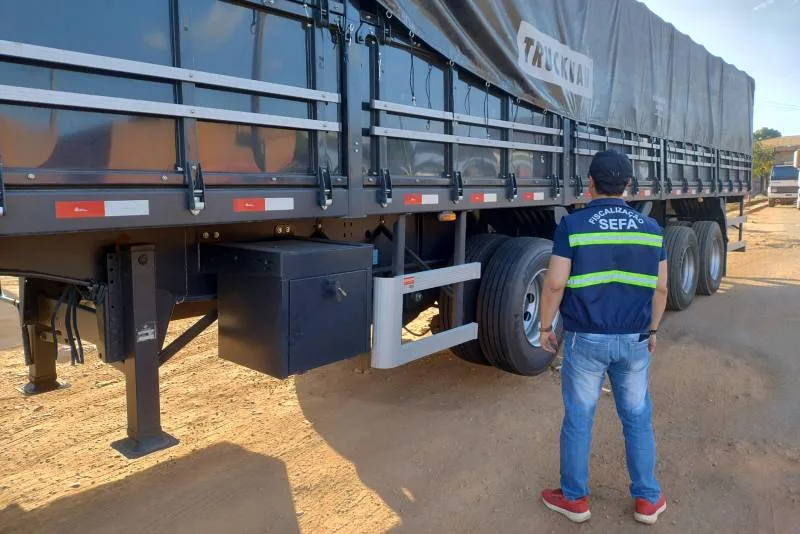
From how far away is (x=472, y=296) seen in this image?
468 cm

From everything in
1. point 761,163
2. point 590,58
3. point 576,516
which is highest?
point 761,163

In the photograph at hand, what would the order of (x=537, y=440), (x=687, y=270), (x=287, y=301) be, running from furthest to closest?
(x=687, y=270), (x=537, y=440), (x=287, y=301)

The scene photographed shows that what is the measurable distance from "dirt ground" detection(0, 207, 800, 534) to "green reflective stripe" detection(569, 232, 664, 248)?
4.49 feet

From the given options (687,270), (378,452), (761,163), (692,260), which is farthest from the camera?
(761,163)

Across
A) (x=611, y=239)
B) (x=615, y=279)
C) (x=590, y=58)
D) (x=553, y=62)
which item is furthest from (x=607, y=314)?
(x=590, y=58)

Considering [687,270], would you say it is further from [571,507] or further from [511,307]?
[571,507]

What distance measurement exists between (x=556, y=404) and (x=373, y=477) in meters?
1.69

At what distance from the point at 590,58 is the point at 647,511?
4.02m

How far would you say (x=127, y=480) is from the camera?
3.39 m

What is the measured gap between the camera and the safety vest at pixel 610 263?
2904 mm

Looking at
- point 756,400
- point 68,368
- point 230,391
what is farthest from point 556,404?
point 68,368

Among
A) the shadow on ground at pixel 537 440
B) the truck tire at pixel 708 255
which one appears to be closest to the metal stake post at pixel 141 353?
the shadow on ground at pixel 537 440

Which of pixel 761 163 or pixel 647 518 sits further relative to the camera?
pixel 761 163

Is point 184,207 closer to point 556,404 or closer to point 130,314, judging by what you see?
point 130,314
